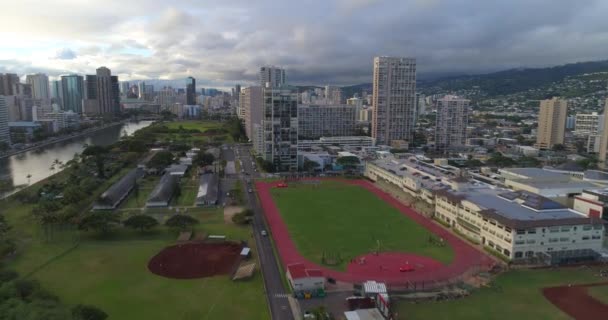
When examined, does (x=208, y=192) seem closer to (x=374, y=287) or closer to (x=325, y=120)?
(x=374, y=287)

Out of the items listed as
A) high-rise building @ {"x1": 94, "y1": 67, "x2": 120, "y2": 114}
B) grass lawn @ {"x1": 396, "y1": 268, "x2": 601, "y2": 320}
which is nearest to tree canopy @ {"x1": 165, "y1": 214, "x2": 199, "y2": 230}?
grass lawn @ {"x1": 396, "y1": 268, "x2": 601, "y2": 320}

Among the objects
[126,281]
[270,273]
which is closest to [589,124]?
[270,273]

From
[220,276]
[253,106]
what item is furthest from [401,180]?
[253,106]

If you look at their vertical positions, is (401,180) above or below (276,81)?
below

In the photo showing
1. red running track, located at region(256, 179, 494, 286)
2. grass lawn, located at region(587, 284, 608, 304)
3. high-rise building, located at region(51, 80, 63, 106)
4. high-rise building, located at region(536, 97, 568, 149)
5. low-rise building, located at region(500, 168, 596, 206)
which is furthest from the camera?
high-rise building, located at region(51, 80, 63, 106)

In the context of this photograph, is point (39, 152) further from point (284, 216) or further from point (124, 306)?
point (124, 306)

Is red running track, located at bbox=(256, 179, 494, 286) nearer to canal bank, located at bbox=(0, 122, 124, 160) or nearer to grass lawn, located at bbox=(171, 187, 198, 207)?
grass lawn, located at bbox=(171, 187, 198, 207)

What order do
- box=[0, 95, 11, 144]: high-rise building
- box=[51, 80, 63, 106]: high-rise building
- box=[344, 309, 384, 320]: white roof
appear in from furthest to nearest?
1. box=[51, 80, 63, 106]: high-rise building
2. box=[0, 95, 11, 144]: high-rise building
3. box=[344, 309, 384, 320]: white roof
